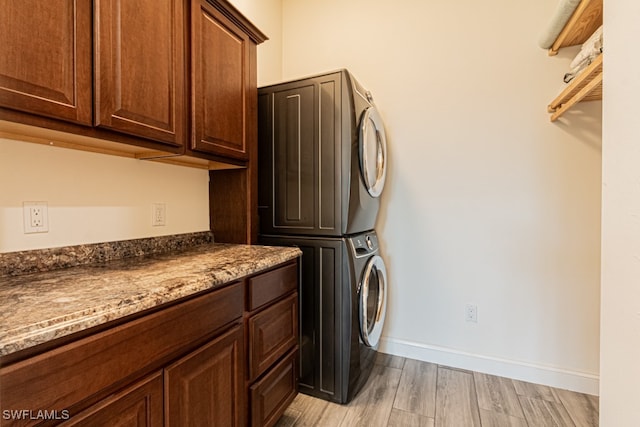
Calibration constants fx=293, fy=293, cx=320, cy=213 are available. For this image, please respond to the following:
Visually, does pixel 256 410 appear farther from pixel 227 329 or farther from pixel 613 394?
pixel 613 394

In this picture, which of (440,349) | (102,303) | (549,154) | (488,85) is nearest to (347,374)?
(440,349)

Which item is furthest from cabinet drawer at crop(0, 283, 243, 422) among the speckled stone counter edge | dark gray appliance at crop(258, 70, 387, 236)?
dark gray appliance at crop(258, 70, 387, 236)

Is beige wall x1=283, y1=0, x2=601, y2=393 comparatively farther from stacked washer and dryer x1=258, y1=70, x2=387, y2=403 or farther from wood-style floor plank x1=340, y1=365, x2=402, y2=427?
stacked washer and dryer x1=258, y1=70, x2=387, y2=403

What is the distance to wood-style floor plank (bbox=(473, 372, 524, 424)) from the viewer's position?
5.47 feet

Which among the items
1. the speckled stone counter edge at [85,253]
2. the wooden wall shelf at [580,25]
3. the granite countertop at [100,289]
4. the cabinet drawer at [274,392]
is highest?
the wooden wall shelf at [580,25]

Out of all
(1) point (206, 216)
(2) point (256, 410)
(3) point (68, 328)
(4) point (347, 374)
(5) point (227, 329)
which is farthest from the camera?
(1) point (206, 216)

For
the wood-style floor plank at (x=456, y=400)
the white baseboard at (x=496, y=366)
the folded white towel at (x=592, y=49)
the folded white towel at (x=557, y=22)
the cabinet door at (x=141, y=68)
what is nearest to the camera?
the cabinet door at (x=141, y=68)

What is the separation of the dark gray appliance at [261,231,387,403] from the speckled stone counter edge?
57 cm

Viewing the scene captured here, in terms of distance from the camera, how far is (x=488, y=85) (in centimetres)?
201

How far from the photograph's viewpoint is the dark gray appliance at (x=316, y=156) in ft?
5.37

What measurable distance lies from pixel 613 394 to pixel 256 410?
121 cm

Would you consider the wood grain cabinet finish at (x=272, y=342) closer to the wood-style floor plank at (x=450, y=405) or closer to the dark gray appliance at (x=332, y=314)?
the dark gray appliance at (x=332, y=314)

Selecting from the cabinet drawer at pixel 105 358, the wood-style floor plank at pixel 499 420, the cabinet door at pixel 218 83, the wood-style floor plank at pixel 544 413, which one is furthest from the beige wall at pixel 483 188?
the cabinet drawer at pixel 105 358

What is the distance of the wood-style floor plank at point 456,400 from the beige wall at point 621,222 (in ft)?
2.96
